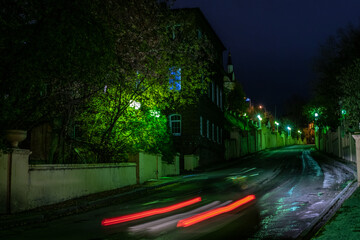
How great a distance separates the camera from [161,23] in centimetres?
1895

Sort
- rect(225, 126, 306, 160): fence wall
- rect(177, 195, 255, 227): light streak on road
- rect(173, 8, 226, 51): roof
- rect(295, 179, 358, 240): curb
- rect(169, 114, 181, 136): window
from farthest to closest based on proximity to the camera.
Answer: rect(225, 126, 306, 160): fence wall < rect(173, 8, 226, 51): roof < rect(169, 114, 181, 136): window < rect(177, 195, 255, 227): light streak on road < rect(295, 179, 358, 240): curb

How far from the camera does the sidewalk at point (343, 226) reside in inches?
261

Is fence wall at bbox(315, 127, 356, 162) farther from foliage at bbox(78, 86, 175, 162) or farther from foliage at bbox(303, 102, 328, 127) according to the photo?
foliage at bbox(78, 86, 175, 162)

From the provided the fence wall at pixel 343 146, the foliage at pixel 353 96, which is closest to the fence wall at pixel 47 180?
the foliage at pixel 353 96

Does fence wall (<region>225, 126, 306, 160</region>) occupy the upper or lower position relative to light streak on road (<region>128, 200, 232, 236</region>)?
upper

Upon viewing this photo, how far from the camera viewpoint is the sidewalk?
261 inches

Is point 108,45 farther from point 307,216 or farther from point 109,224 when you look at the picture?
point 307,216

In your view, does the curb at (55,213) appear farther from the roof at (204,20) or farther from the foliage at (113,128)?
the roof at (204,20)

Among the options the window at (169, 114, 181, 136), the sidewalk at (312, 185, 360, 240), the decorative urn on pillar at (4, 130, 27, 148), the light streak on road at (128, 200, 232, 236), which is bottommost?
the light streak on road at (128, 200, 232, 236)

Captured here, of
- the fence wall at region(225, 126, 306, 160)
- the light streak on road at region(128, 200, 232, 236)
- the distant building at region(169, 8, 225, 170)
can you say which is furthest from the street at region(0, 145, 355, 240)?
the fence wall at region(225, 126, 306, 160)

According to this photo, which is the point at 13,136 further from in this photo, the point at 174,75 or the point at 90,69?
the point at 174,75

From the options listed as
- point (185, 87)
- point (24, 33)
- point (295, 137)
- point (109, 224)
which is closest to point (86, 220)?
point (109, 224)

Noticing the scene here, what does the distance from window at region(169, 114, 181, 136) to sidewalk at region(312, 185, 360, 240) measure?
27413 mm

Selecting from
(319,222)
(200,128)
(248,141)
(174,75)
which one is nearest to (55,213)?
(319,222)
